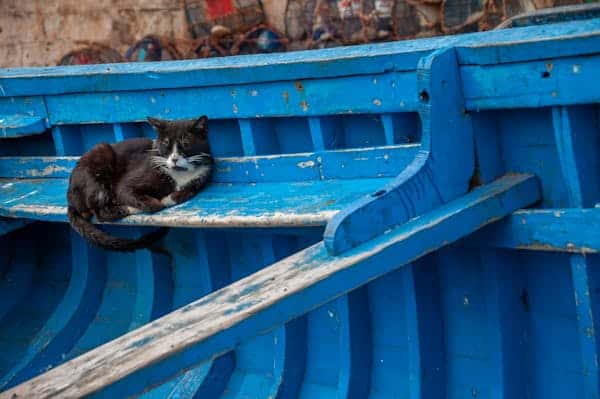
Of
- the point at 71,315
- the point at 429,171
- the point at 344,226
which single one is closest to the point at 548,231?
the point at 429,171

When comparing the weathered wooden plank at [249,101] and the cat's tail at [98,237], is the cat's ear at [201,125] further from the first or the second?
the cat's tail at [98,237]

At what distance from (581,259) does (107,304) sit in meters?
2.65

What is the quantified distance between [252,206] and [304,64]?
0.58m

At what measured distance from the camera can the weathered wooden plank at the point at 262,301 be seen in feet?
6.91

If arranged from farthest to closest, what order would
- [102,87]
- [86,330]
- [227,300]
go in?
[86,330]
[102,87]
[227,300]

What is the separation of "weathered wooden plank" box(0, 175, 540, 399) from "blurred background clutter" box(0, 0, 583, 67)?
6.07m

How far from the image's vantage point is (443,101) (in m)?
2.86

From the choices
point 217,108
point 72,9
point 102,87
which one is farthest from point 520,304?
point 72,9

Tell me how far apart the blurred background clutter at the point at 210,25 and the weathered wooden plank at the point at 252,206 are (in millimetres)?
5581

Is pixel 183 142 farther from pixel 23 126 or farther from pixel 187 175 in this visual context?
pixel 23 126

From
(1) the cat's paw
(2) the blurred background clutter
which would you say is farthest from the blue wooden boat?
(2) the blurred background clutter

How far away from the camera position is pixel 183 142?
377 centimetres

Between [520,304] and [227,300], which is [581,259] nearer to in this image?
[520,304]

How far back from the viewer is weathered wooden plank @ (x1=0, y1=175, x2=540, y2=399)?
2.11 m
